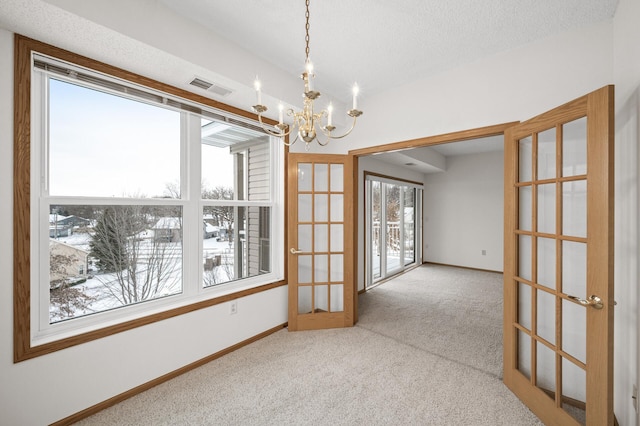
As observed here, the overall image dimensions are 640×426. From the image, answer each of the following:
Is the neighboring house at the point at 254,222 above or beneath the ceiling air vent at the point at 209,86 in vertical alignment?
beneath

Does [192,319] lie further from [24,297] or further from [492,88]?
[492,88]

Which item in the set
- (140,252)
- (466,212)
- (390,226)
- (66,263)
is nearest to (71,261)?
(66,263)

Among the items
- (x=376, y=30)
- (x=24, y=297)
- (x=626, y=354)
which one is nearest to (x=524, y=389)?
(x=626, y=354)

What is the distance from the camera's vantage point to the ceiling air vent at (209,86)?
2299 mm

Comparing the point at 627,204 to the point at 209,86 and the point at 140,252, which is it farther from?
the point at 140,252

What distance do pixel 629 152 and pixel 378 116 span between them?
82.3 inches

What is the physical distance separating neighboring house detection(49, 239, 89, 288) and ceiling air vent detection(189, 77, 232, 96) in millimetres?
1541

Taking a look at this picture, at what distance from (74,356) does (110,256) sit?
682 mm

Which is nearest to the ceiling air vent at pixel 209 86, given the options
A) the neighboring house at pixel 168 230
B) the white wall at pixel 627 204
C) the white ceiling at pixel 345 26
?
the white ceiling at pixel 345 26

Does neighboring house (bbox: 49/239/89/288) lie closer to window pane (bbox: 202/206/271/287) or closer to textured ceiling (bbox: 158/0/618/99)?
window pane (bbox: 202/206/271/287)

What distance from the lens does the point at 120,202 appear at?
84.0 inches

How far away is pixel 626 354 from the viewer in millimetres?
1609

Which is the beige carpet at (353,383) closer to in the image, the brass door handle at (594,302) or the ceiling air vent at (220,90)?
the brass door handle at (594,302)

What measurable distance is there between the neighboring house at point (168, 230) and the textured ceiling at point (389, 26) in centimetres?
159
